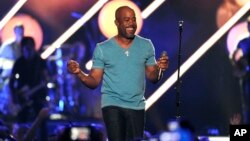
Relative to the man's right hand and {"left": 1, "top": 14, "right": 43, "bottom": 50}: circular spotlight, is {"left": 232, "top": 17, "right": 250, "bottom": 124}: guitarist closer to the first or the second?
{"left": 1, "top": 14, "right": 43, "bottom": 50}: circular spotlight

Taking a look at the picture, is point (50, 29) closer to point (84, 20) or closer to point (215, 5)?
point (84, 20)

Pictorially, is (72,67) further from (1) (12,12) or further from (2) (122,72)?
(1) (12,12)

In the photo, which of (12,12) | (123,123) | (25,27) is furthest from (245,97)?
(123,123)

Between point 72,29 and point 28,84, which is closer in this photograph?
point 28,84

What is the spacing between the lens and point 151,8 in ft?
40.1

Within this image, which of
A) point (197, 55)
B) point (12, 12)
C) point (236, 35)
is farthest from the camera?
point (12, 12)

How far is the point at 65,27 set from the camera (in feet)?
40.3

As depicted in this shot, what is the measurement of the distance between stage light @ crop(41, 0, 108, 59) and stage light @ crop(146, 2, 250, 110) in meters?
1.68

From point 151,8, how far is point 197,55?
1.09 metres

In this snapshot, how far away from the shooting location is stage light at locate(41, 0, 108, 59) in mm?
12242

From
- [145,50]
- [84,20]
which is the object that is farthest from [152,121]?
[145,50]

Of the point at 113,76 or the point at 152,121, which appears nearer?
the point at 113,76

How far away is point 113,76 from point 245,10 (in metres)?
5.92

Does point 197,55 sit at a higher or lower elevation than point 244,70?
higher
